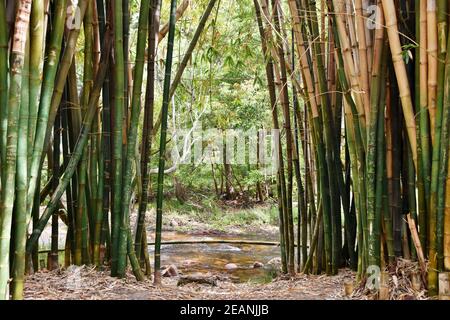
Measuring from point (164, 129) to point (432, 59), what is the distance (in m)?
1.09


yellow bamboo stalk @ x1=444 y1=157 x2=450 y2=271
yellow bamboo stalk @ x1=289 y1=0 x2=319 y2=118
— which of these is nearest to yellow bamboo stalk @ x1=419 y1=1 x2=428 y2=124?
yellow bamboo stalk @ x1=444 y1=157 x2=450 y2=271

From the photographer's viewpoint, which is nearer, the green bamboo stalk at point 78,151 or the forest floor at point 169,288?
the forest floor at point 169,288

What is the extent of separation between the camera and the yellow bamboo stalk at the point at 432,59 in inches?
65.0

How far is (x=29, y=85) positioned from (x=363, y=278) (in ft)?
4.31

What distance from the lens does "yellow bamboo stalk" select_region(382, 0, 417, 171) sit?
1691mm

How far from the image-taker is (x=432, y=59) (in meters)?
1.66

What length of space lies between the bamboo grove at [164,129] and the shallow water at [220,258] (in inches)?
79.7

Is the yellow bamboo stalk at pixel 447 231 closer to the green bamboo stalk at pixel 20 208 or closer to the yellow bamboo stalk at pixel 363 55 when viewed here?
the yellow bamboo stalk at pixel 363 55

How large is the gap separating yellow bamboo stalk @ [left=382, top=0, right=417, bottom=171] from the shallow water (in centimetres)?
252

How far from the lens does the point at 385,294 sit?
5.56 ft

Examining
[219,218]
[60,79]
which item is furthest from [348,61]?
[219,218]

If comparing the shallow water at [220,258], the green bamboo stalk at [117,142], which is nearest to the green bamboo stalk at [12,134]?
the green bamboo stalk at [117,142]
